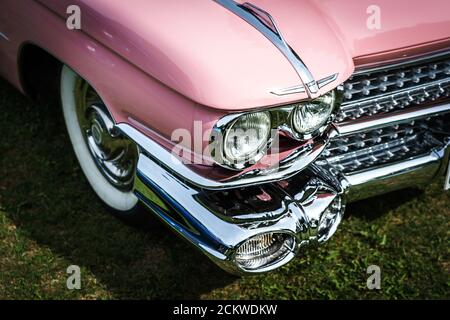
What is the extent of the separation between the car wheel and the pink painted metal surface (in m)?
0.27

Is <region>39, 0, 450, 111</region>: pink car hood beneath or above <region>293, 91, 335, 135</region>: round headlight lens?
above

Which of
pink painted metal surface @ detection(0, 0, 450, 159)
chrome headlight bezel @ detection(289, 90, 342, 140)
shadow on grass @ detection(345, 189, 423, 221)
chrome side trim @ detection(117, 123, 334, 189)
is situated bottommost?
shadow on grass @ detection(345, 189, 423, 221)

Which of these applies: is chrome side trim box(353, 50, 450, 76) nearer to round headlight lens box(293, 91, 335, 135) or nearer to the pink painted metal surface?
the pink painted metal surface

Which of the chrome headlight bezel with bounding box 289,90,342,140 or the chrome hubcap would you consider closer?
the chrome headlight bezel with bounding box 289,90,342,140

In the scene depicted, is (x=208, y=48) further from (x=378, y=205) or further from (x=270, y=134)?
(x=378, y=205)

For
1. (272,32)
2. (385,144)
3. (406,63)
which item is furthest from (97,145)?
(406,63)

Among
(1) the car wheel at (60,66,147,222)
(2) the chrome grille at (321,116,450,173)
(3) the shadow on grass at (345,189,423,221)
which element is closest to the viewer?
(2) the chrome grille at (321,116,450,173)

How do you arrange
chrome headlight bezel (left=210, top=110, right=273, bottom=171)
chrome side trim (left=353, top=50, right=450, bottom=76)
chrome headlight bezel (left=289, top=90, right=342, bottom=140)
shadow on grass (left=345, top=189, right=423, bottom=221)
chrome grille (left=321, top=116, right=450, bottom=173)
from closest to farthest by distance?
1. chrome headlight bezel (left=210, top=110, right=273, bottom=171)
2. chrome headlight bezel (left=289, top=90, right=342, bottom=140)
3. chrome side trim (left=353, top=50, right=450, bottom=76)
4. chrome grille (left=321, top=116, right=450, bottom=173)
5. shadow on grass (left=345, top=189, right=423, bottom=221)

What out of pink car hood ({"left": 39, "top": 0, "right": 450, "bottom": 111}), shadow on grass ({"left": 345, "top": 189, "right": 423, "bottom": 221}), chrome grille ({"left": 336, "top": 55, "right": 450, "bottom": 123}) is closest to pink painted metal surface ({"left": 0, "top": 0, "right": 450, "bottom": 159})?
pink car hood ({"left": 39, "top": 0, "right": 450, "bottom": 111})

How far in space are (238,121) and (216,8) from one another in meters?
0.47

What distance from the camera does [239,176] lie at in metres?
2.38

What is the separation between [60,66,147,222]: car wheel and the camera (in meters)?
3.00

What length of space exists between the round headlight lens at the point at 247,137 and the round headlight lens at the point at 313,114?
0.41 feet
